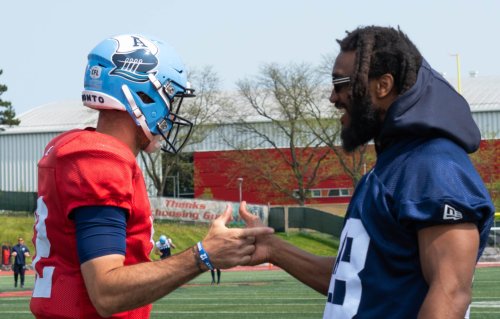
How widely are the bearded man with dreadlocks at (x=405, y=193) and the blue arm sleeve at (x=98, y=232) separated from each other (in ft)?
2.31

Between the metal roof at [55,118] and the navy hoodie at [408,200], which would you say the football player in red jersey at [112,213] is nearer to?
the navy hoodie at [408,200]

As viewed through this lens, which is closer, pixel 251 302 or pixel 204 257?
pixel 204 257

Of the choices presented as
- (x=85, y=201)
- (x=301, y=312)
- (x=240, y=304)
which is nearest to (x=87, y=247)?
(x=85, y=201)

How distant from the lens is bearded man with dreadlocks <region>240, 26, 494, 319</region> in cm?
297

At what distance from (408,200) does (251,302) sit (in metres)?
15.7

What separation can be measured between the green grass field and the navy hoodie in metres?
11.0

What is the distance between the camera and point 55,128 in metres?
68.1

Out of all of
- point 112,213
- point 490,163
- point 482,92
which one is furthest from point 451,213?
point 482,92

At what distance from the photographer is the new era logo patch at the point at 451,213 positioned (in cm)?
296

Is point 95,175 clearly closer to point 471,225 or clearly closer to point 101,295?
point 101,295

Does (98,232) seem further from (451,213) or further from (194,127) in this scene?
(194,127)

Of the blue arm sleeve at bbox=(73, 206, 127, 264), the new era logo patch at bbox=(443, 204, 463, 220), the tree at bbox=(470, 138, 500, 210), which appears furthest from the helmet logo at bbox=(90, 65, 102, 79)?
the tree at bbox=(470, 138, 500, 210)

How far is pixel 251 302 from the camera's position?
18.5 m

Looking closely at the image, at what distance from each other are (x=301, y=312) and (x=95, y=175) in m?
12.6
